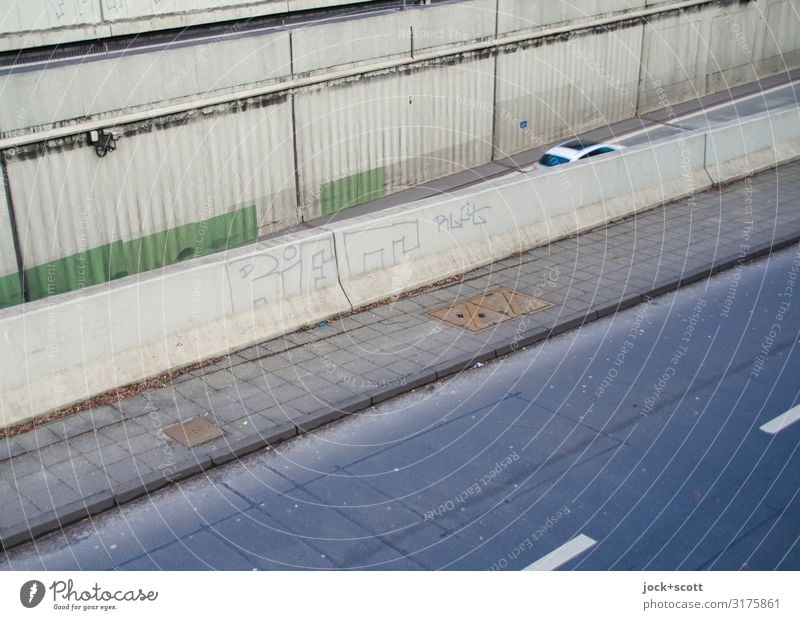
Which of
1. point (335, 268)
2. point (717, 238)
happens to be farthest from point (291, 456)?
point (717, 238)

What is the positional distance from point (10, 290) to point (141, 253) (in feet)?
10.8

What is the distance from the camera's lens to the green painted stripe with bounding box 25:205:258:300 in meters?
21.4

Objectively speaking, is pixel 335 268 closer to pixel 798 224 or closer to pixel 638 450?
pixel 638 450

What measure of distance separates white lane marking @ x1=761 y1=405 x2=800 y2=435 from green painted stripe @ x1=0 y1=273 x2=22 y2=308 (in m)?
15.0

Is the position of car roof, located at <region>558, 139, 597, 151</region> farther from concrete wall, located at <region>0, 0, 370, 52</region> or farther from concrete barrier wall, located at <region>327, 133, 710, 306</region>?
concrete wall, located at <region>0, 0, 370, 52</region>

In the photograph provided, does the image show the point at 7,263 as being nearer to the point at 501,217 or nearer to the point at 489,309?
the point at 501,217

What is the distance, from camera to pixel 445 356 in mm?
15203

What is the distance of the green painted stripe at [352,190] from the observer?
26938mm

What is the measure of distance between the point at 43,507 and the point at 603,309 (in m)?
9.48

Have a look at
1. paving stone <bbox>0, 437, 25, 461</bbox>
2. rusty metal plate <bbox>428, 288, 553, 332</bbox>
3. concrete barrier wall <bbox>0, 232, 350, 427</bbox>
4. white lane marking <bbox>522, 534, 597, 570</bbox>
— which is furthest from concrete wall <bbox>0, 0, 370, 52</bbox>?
white lane marking <bbox>522, 534, 597, 570</bbox>

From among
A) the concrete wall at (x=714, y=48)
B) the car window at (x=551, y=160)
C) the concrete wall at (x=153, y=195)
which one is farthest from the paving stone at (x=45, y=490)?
the concrete wall at (x=714, y=48)

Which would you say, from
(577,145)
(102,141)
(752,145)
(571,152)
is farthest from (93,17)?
(752,145)

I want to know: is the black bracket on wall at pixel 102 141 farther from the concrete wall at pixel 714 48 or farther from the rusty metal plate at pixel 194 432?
the concrete wall at pixel 714 48

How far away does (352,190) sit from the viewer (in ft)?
90.1
